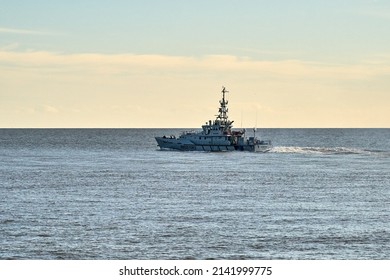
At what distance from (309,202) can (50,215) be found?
74.6ft

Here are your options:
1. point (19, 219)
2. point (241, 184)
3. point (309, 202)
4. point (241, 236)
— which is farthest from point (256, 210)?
point (241, 184)

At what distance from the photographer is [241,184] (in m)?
89.9

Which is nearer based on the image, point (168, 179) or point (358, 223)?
point (358, 223)

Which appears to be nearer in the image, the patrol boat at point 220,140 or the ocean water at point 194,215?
the ocean water at point 194,215

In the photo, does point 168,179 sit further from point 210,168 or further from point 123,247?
point 123,247

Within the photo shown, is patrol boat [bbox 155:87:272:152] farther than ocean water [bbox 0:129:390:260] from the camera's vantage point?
Yes

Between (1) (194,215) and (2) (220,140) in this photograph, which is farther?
(2) (220,140)

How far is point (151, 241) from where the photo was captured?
49.4m

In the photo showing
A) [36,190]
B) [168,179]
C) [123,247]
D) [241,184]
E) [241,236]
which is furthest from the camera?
[168,179]

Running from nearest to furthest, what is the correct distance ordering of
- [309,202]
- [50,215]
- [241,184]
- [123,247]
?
[123,247] < [50,215] < [309,202] < [241,184]
